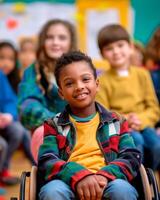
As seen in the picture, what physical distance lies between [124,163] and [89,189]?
171 millimetres

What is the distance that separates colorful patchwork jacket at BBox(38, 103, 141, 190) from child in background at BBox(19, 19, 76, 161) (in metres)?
0.52

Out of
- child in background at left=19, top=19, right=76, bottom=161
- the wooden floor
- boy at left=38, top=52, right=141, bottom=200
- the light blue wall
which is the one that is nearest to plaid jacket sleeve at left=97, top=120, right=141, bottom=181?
boy at left=38, top=52, right=141, bottom=200

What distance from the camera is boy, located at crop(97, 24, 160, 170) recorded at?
2.47 m

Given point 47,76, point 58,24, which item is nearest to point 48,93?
point 47,76

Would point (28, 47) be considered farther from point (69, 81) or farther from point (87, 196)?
point (87, 196)

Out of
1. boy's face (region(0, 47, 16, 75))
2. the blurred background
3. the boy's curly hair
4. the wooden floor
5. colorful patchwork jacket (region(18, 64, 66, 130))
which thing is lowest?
the wooden floor

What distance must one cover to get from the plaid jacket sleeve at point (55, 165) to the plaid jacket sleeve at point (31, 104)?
583mm

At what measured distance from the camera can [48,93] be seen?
8.25ft

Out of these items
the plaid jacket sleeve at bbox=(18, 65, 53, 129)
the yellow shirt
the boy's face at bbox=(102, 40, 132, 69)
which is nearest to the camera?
the yellow shirt

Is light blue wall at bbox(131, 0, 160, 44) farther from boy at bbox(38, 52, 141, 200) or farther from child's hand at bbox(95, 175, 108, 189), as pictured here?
child's hand at bbox(95, 175, 108, 189)

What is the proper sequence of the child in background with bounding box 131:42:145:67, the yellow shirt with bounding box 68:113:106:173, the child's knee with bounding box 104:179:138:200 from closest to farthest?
the child's knee with bounding box 104:179:138:200 < the yellow shirt with bounding box 68:113:106:173 < the child in background with bounding box 131:42:145:67

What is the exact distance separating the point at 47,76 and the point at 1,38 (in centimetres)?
199

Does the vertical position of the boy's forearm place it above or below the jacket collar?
below

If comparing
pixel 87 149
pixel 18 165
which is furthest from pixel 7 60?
pixel 87 149
